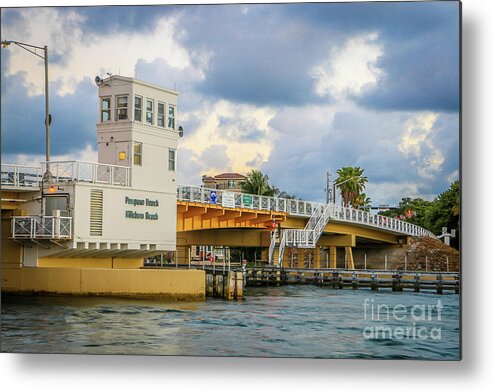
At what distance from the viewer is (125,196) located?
739 inches

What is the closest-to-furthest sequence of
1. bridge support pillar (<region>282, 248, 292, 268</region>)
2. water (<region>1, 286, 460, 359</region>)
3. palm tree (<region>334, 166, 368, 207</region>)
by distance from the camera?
water (<region>1, 286, 460, 359</region>) → palm tree (<region>334, 166, 368, 207</region>) → bridge support pillar (<region>282, 248, 292, 268</region>)

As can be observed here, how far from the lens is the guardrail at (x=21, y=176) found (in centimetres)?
1722

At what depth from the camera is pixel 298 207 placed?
973 inches

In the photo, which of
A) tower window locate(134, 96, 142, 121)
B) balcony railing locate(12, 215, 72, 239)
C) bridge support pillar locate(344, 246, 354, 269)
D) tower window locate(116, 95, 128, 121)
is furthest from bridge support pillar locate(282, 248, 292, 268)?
balcony railing locate(12, 215, 72, 239)

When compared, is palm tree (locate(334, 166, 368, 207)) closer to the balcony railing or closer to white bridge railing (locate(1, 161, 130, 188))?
white bridge railing (locate(1, 161, 130, 188))

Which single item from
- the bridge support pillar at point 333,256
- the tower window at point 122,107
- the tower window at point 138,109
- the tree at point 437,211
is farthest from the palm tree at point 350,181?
the bridge support pillar at point 333,256

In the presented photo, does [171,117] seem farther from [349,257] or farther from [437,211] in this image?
[349,257]

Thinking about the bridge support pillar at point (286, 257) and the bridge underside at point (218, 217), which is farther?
the bridge support pillar at point (286, 257)

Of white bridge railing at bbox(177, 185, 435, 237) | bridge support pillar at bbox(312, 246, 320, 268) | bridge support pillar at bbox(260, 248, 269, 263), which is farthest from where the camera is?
bridge support pillar at bbox(260, 248, 269, 263)

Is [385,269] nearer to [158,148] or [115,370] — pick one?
[158,148]

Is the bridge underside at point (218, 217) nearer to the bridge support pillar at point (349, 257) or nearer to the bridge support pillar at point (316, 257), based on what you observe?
the bridge support pillar at point (349, 257)

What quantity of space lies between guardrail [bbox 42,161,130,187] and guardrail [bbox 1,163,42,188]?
0.25m

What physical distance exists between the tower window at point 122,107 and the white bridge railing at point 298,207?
7.65 ft

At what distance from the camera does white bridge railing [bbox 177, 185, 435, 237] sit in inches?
828
